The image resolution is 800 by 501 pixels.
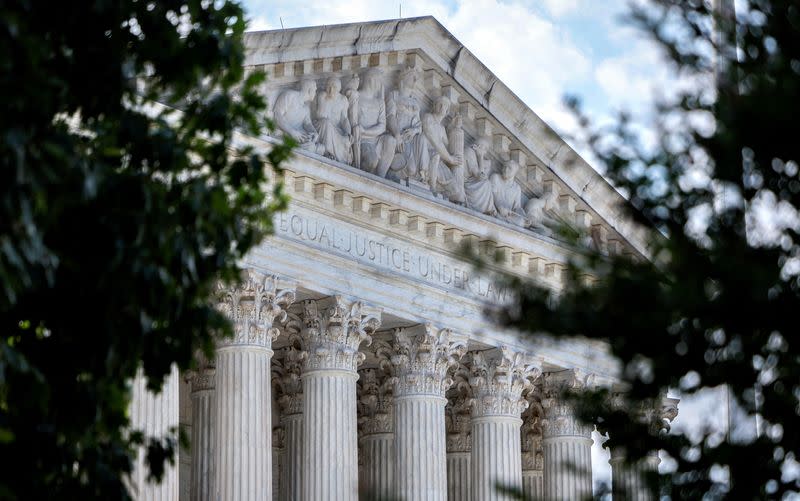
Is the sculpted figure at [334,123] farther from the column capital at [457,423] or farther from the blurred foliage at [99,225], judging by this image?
the blurred foliage at [99,225]

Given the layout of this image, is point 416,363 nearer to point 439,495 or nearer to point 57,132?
point 439,495

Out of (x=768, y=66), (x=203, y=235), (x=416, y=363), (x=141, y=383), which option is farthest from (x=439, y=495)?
(x=768, y=66)

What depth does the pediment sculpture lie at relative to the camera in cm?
3778

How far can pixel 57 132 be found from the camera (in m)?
17.2

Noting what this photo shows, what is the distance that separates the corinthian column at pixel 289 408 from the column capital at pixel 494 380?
4.24m

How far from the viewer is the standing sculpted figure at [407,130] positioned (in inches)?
1561

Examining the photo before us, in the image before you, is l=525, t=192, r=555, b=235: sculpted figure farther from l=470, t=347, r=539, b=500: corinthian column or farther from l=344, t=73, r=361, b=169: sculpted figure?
l=344, t=73, r=361, b=169: sculpted figure

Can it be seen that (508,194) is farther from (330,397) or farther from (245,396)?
(245,396)

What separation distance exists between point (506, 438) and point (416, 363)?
143 inches

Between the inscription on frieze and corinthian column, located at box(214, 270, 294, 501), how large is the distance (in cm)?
158

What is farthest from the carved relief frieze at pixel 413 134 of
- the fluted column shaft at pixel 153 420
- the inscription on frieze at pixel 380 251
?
the fluted column shaft at pixel 153 420

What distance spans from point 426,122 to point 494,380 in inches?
249

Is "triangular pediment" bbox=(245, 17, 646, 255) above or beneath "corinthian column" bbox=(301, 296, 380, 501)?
above

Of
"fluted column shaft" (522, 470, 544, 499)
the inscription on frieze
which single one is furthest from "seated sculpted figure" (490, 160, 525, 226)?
"fluted column shaft" (522, 470, 544, 499)
